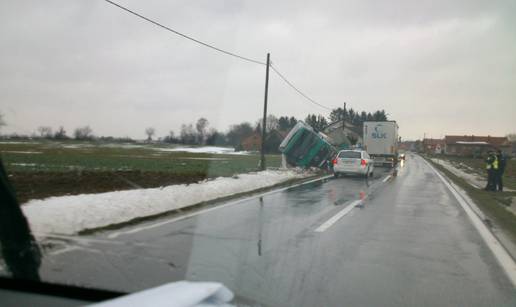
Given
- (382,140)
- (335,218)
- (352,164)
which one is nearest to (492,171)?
(352,164)

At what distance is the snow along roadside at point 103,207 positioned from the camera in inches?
312

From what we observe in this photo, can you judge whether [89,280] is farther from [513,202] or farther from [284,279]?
[513,202]

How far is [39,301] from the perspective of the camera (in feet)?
11.7

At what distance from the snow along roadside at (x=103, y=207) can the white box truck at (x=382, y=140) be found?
21.9 m

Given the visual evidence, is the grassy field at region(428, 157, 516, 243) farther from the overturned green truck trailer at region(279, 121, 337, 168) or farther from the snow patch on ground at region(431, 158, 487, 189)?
the overturned green truck trailer at region(279, 121, 337, 168)

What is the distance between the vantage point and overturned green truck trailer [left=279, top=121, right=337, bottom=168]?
2634cm

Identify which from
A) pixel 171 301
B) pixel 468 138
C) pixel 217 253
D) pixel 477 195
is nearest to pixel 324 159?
pixel 477 195

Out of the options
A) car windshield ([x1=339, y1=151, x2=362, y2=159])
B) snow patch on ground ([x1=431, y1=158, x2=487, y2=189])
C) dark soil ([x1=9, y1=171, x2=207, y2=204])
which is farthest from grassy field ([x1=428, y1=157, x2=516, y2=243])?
dark soil ([x1=9, y1=171, x2=207, y2=204])

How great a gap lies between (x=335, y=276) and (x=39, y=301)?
3095 millimetres

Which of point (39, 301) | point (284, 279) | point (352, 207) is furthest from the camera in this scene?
point (352, 207)

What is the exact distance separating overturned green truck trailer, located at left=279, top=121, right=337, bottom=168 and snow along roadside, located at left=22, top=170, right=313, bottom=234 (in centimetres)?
1284

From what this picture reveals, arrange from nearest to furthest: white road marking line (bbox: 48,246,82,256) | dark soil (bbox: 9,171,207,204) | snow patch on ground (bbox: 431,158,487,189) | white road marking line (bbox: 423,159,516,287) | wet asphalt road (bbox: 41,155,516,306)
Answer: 1. wet asphalt road (bbox: 41,155,516,306)
2. white road marking line (bbox: 423,159,516,287)
3. white road marking line (bbox: 48,246,82,256)
4. dark soil (bbox: 9,171,207,204)
5. snow patch on ground (bbox: 431,158,487,189)

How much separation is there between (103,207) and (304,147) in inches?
732

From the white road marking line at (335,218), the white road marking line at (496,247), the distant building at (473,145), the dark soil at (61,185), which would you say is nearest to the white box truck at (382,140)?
the dark soil at (61,185)
